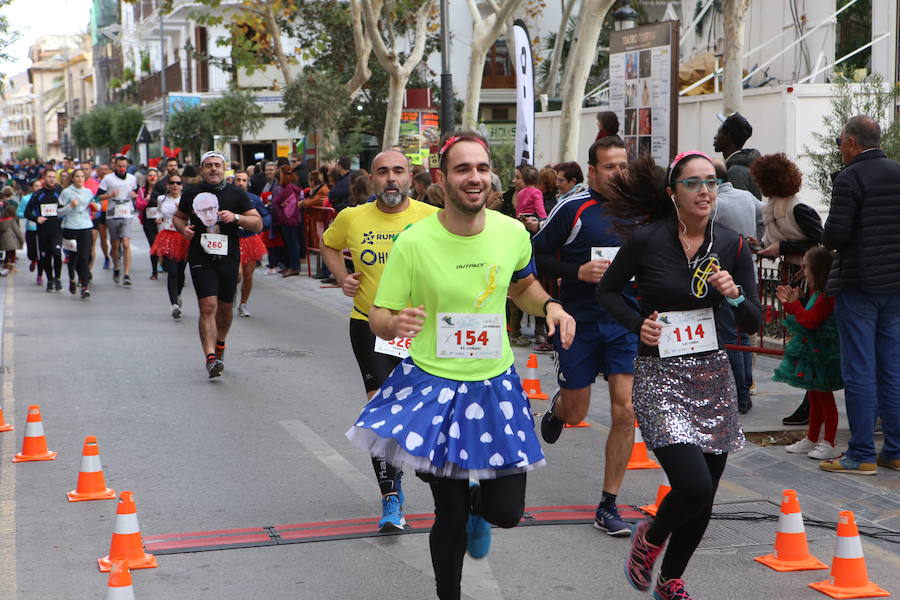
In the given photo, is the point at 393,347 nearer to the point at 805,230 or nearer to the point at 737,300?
the point at 737,300

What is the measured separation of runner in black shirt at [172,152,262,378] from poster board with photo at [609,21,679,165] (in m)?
4.55

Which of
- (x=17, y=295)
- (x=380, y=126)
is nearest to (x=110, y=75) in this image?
(x=380, y=126)

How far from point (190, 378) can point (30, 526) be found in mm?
4649

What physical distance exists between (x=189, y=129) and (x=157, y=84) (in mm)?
15466

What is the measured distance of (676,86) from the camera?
13141 millimetres

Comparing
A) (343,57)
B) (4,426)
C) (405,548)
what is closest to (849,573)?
(405,548)

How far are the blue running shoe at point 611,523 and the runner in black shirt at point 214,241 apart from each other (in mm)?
5374

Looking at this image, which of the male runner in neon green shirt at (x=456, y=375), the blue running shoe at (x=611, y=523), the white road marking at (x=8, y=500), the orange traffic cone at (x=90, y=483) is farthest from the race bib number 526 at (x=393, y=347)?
the white road marking at (x=8, y=500)

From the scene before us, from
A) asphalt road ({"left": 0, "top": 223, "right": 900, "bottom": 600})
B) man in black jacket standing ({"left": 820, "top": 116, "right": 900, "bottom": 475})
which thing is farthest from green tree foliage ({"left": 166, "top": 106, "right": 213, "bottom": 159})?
man in black jacket standing ({"left": 820, "top": 116, "right": 900, "bottom": 475})

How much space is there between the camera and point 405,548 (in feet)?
18.7

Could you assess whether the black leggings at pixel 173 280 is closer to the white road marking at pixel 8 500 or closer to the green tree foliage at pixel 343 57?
the white road marking at pixel 8 500

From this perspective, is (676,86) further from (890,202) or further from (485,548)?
(485,548)

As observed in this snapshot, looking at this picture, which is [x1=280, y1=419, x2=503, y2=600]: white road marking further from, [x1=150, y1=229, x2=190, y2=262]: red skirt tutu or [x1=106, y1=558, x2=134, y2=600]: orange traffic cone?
[x1=150, y1=229, x2=190, y2=262]: red skirt tutu

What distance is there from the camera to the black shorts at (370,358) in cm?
616
